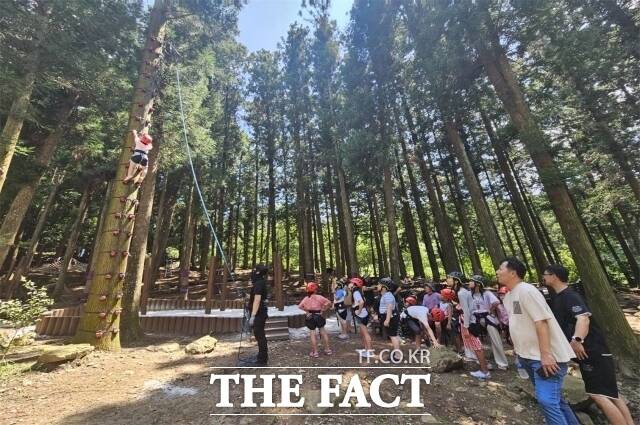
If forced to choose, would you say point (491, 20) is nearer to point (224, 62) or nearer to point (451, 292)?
point (451, 292)

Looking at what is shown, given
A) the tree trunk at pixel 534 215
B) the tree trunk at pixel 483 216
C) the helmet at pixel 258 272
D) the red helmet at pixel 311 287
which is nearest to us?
the helmet at pixel 258 272

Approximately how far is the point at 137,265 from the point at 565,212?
11.8m

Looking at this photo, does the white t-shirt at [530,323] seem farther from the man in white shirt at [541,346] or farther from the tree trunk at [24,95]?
the tree trunk at [24,95]

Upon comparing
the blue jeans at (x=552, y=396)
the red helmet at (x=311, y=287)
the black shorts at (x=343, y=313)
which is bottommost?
the blue jeans at (x=552, y=396)

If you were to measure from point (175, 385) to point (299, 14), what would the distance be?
19613 millimetres

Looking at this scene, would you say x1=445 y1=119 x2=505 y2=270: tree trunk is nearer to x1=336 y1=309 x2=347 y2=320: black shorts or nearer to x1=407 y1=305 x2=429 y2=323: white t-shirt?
x1=407 y1=305 x2=429 y2=323: white t-shirt

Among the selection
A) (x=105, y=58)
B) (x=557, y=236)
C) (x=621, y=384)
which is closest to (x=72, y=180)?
(x=105, y=58)

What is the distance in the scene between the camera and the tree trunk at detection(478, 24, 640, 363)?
692 cm

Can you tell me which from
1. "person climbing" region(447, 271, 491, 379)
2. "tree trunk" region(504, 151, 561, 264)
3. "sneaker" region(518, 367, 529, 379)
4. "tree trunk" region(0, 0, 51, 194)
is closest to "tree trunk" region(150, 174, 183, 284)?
"tree trunk" region(0, 0, 51, 194)

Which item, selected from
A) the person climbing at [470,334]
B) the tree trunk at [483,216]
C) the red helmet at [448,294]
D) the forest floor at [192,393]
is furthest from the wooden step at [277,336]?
the tree trunk at [483,216]

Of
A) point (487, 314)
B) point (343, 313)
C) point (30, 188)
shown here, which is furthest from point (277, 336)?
point (30, 188)

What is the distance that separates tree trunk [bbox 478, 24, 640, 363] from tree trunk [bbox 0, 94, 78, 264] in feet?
46.7

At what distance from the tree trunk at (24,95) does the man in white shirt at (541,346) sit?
10217 millimetres

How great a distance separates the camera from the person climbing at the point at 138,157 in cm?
647
